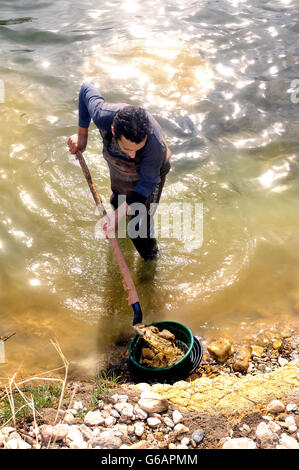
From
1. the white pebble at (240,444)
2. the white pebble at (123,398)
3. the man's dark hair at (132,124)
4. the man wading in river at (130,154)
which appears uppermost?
the man's dark hair at (132,124)

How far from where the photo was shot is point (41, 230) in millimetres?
4758

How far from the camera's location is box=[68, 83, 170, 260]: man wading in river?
284 centimetres

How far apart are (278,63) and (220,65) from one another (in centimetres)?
112

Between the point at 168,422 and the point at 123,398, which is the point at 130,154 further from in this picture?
the point at 168,422

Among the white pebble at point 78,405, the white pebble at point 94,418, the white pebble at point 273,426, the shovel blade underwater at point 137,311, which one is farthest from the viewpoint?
the shovel blade underwater at point 137,311

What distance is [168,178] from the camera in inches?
212

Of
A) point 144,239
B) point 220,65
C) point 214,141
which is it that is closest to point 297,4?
point 220,65

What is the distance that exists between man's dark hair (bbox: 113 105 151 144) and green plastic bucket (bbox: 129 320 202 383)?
165cm

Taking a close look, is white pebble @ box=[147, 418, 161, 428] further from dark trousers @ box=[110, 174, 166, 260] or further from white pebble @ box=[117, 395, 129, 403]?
dark trousers @ box=[110, 174, 166, 260]

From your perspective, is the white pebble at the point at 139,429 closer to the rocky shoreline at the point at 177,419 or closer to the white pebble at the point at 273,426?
the rocky shoreline at the point at 177,419

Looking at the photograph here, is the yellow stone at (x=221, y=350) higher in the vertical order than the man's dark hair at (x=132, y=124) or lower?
lower

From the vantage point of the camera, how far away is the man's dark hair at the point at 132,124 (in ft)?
9.16

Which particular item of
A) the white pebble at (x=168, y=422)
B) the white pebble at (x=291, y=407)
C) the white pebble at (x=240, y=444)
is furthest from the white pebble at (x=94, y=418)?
the white pebble at (x=291, y=407)
